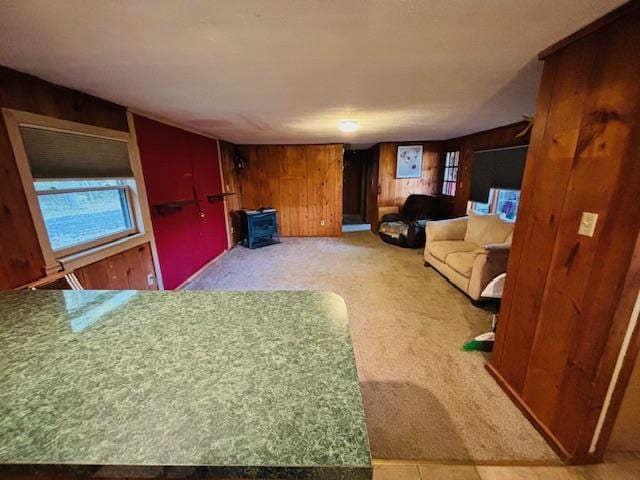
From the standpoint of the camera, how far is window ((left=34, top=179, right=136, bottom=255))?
1.92 m

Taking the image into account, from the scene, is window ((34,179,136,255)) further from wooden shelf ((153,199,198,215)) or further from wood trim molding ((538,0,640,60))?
wood trim molding ((538,0,640,60))

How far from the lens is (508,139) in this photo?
3.78 metres

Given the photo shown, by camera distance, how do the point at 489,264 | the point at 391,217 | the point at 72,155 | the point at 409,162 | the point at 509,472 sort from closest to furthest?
the point at 509,472
the point at 72,155
the point at 489,264
the point at 391,217
the point at 409,162

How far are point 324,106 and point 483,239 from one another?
8.78 feet

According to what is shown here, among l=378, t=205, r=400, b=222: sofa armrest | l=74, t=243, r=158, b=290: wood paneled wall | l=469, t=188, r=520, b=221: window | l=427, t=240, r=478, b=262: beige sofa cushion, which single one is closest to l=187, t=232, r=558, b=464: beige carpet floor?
l=427, t=240, r=478, b=262: beige sofa cushion

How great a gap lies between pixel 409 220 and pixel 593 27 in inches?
174

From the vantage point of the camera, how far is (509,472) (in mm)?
1309

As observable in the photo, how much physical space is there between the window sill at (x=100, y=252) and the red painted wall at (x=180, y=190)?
0.98ft

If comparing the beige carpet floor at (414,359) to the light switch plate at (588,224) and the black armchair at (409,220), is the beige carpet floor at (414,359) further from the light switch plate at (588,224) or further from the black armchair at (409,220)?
the light switch plate at (588,224)

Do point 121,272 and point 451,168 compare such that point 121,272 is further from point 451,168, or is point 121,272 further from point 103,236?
point 451,168

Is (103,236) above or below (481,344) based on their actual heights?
above

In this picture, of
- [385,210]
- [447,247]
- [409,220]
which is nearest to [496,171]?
[447,247]

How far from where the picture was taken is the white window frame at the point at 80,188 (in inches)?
65.9

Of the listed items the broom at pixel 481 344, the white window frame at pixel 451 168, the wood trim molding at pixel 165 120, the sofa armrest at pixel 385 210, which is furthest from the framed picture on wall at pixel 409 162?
the broom at pixel 481 344
